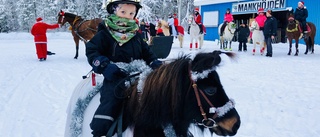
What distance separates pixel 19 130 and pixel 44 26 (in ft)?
28.5

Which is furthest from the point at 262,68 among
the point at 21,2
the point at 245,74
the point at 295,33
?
the point at 21,2

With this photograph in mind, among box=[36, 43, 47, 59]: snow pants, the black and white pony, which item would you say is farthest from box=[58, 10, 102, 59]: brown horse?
the black and white pony

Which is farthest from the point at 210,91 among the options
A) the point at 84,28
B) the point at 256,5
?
the point at 256,5

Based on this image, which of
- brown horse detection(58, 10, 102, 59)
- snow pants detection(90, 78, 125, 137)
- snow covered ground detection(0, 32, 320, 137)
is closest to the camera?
snow pants detection(90, 78, 125, 137)

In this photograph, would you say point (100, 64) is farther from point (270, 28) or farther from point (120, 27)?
point (270, 28)

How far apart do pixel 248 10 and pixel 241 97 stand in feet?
55.8

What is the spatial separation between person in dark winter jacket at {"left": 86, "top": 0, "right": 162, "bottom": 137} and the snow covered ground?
0.40m

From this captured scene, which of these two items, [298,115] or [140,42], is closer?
[140,42]

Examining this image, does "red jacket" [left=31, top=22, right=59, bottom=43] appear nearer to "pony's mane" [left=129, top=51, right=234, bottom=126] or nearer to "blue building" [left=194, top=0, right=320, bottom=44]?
"pony's mane" [left=129, top=51, right=234, bottom=126]

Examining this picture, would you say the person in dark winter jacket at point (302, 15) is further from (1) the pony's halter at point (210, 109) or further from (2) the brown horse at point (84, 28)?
(1) the pony's halter at point (210, 109)

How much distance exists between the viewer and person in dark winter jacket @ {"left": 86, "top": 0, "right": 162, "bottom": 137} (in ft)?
6.33

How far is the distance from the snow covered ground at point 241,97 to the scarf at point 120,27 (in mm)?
443

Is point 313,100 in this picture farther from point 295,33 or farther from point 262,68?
point 295,33

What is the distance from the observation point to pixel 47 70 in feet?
30.9
